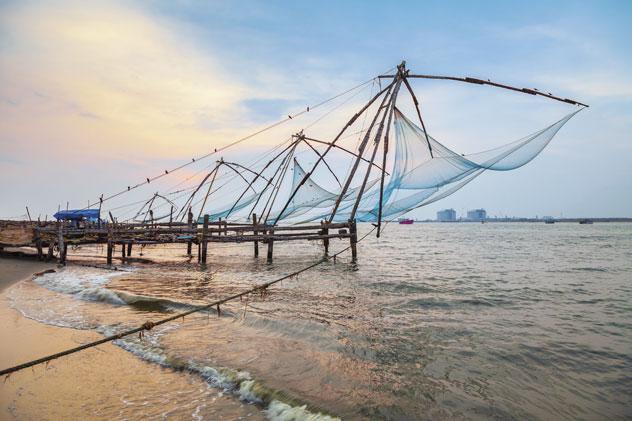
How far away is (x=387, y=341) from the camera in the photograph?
556 centimetres

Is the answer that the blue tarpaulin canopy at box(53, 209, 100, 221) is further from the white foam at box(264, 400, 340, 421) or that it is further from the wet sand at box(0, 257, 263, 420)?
the white foam at box(264, 400, 340, 421)

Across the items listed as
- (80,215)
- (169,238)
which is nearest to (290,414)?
(169,238)

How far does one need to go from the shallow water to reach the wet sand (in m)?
0.16

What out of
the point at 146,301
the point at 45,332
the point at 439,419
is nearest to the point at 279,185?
the point at 146,301

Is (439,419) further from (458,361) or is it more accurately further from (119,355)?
(119,355)

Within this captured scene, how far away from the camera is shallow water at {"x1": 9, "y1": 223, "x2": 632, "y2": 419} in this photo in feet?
12.5

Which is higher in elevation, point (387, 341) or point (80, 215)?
point (80, 215)

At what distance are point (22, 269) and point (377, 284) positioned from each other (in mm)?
14060

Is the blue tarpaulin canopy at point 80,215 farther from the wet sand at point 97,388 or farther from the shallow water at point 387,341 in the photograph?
the wet sand at point 97,388

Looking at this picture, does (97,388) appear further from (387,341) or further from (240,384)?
(387,341)

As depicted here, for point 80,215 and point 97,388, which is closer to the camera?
point 97,388

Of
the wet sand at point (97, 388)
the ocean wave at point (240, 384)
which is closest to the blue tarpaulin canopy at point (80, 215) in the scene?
the wet sand at point (97, 388)

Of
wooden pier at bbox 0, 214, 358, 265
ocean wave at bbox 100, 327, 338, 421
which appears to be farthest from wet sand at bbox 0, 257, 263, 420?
wooden pier at bbox 0, 214, 358, 265

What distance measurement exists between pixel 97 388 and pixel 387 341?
3.93 meters
